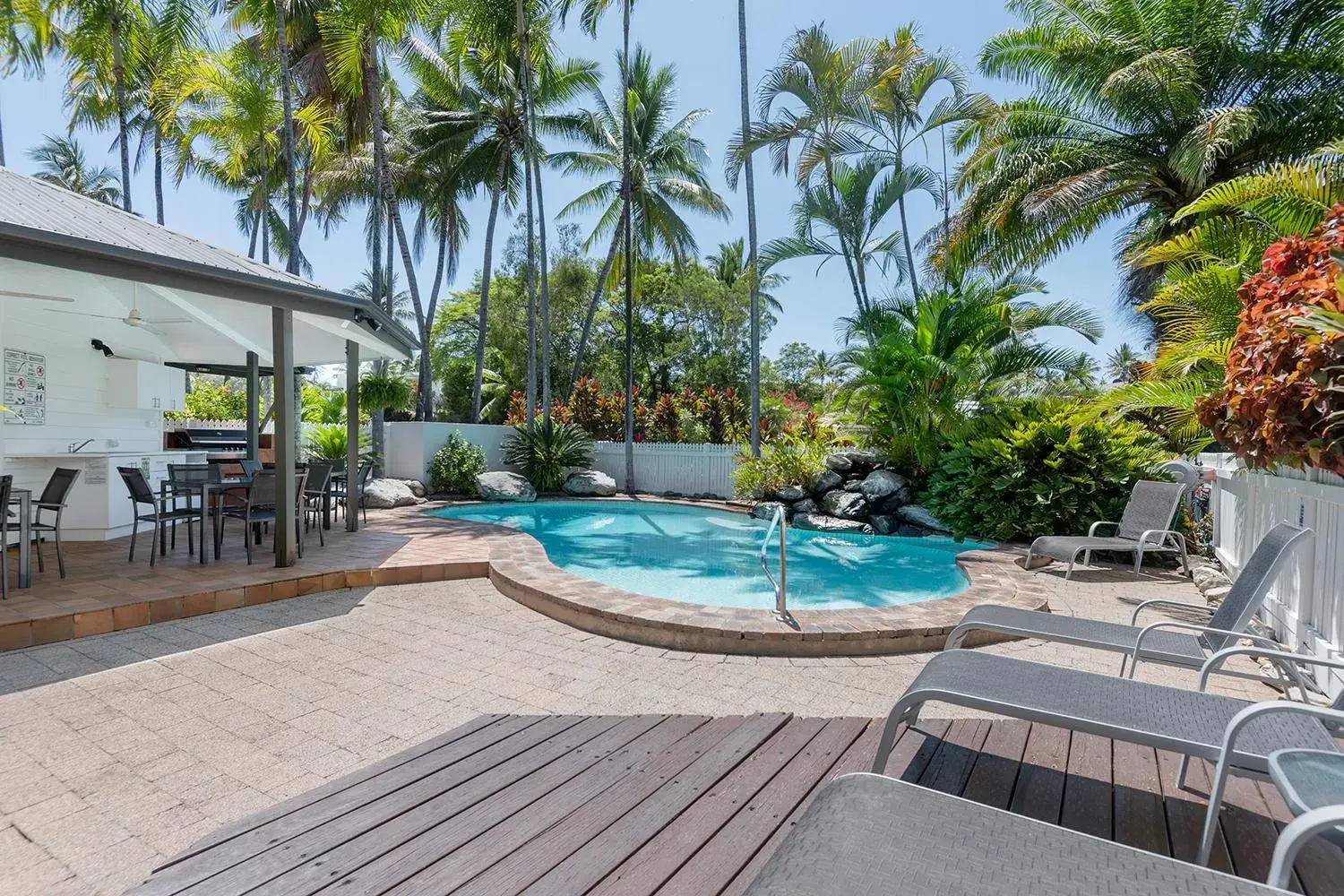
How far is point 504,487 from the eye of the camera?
1357cm

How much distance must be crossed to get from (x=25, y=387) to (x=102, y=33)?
10207 millimetres

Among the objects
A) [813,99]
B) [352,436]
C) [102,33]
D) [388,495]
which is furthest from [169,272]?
[102,33]

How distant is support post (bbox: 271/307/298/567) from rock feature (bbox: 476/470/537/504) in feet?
23.9

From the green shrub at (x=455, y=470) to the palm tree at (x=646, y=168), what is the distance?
5.46 metres

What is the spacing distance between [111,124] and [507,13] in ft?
46.2

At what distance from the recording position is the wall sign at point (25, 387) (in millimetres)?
6898

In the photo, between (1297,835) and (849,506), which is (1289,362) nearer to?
(1297,835)

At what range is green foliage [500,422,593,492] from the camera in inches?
578

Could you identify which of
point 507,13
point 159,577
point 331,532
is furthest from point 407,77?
point 159,577

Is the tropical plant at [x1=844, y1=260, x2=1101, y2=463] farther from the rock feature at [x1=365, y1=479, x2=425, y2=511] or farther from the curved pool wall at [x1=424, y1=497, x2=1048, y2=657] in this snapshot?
the rock feature at [x1=365, y1=479, x2=425, y2=511]

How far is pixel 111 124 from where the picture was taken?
19.1 m

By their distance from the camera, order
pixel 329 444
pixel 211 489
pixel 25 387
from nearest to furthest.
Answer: pixel 211 489
pixel 25 387
pixel 329 444

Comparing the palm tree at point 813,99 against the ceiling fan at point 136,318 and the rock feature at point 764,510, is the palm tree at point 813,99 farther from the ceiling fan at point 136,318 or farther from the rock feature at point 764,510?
the ceiling fan at point 136,318

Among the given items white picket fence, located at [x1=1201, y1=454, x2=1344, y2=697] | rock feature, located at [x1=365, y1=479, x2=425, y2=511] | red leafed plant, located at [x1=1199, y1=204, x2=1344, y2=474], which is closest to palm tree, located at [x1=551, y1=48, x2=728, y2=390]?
rock feature, located at [x1=365, y1=479, x2=425, y2=511]
